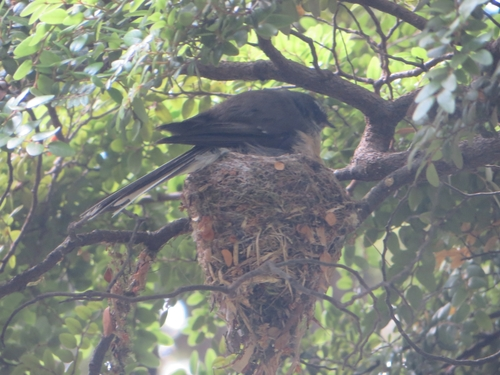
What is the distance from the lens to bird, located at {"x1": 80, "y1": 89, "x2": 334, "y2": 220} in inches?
159

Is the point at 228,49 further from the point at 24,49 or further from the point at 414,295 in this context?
the point at 414,295

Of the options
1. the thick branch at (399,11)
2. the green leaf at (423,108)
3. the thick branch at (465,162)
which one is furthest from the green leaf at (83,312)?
the green leaf at (423,108)

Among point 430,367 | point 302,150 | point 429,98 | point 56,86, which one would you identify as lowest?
point 430,367

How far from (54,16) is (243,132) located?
1.87 m

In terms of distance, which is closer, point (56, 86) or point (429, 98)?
point (429, 98)

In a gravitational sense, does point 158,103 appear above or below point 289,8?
below

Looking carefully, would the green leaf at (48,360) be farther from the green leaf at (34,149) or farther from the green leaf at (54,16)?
the green leaf at (54,16)

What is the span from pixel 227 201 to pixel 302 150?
44.0 inches

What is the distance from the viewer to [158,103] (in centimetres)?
427

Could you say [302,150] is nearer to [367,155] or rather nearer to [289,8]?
[367,155]

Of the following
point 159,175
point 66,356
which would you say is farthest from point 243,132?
point 66,356

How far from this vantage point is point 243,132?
4.51 m

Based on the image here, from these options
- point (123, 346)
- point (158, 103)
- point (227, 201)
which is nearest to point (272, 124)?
point (158, 103)

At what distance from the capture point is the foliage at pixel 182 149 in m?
2.74
